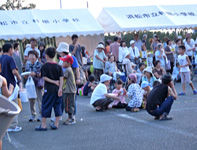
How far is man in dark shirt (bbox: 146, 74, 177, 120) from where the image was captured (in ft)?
29.5

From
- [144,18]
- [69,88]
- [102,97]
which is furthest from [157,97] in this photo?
[144,18]

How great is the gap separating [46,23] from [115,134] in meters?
12.5

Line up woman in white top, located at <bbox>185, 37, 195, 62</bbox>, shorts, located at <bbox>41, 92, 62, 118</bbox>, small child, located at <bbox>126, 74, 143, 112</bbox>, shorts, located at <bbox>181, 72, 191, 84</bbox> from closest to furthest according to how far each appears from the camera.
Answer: shorts, located at <bbox>41, 92, 62, 118</bbox>
small child, located at <bbox>126, 74, 143, 112</bbox>
shorts, located at <bbox>181, 72, 191, 84</bbox>
woman in white top, located at <bbox>185, 37, 195, 62</bbox>

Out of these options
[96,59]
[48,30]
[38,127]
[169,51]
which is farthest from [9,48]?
[169,51]

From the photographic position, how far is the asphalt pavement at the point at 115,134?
6.77 meters

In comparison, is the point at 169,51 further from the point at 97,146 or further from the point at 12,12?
the point at 97,146

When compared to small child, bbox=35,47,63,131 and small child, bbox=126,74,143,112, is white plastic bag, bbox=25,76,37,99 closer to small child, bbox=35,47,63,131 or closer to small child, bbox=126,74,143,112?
small child, bbox=35,47,63,131

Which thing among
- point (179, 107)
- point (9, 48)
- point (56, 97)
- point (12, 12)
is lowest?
point (179, 107)

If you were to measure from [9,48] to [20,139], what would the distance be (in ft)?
6.86

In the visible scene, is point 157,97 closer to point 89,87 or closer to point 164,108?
point 164,108

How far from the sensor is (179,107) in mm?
10875

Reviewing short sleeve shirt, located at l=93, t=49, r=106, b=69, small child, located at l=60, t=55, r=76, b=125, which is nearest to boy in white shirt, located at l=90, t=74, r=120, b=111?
small child, located at l=60, t=55, r=76, b=125

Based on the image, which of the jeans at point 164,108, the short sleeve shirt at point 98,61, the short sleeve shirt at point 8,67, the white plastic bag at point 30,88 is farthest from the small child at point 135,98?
the short sleeve shirt at point 98,61

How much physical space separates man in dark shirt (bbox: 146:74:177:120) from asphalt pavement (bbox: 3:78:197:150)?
0.22 m
